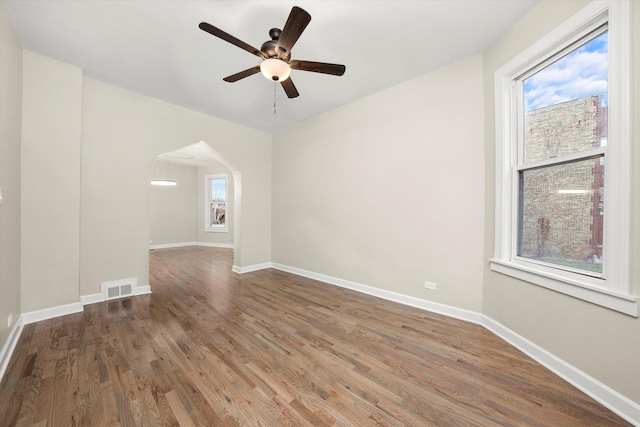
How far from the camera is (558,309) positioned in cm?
180

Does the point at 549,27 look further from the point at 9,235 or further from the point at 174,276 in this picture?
the point at 174,276

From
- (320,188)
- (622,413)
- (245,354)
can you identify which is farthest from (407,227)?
(245,354)

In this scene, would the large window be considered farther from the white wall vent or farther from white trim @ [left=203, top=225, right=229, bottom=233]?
the white wall vent

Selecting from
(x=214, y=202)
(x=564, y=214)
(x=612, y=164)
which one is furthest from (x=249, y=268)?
(x=612, y=164)

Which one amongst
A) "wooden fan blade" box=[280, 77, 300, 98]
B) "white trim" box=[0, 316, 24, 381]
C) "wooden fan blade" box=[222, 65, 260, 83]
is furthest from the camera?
"wooden fan blade" box=[280, 77, 300, 98]

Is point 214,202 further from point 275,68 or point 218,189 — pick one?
point 275,68

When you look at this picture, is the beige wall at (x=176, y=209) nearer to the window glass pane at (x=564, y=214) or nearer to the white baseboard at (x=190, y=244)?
the white baseboard at (x=190, y=244)

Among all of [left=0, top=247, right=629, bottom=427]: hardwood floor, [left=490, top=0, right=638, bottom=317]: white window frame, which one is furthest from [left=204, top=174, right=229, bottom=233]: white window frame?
[left=490, top=0, right=638, bottom=317]: white window frame

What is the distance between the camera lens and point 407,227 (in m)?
3.13

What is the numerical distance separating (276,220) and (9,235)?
11.6 feet

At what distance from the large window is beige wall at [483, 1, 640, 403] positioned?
7.87 meters

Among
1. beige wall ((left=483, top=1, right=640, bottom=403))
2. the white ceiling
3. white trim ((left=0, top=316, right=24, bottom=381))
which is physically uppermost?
the white ceiling

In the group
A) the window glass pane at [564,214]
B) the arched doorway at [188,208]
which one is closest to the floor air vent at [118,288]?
the arched doorway at [188,208]

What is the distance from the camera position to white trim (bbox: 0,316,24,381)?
5.96ft
